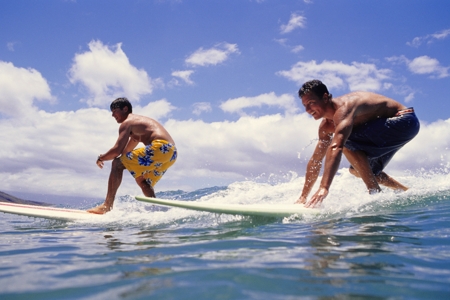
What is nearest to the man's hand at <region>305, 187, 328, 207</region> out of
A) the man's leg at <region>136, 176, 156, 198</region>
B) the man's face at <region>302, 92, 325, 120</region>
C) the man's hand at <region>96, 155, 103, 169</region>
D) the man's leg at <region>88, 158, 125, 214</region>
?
the man's face at <region>302, 92, 325, 120</region>

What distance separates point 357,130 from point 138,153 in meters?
3.34

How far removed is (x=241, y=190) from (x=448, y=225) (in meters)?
6.94

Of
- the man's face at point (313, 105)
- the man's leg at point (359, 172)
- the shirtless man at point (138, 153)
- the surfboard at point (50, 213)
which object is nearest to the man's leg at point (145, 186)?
the shirtless man at point (138, 153)

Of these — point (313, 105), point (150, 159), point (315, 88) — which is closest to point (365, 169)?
point (313, 105)

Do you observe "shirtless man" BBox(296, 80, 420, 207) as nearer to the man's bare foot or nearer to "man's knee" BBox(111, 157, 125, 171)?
"man's knee" BBox(111, 157, 125, 171)

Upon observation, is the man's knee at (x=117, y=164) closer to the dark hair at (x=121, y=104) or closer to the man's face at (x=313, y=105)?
the dark hair at (x=121, y=104)

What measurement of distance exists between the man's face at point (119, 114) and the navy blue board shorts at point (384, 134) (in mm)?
3627

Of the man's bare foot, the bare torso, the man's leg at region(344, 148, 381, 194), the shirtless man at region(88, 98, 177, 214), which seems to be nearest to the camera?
the man's leg at region(344, 148, 381, 194)

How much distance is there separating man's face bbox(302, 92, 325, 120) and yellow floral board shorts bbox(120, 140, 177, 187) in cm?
250

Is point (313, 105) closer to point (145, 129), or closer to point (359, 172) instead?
point (359, 172)

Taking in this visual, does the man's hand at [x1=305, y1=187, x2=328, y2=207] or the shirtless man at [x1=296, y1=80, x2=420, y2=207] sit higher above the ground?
the shirtless man at [x1=296, y1=80, x2=420, y2=207]

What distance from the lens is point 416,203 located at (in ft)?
15.9

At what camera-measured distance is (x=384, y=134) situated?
5102mm

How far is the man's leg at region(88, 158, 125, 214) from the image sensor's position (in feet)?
19.7
